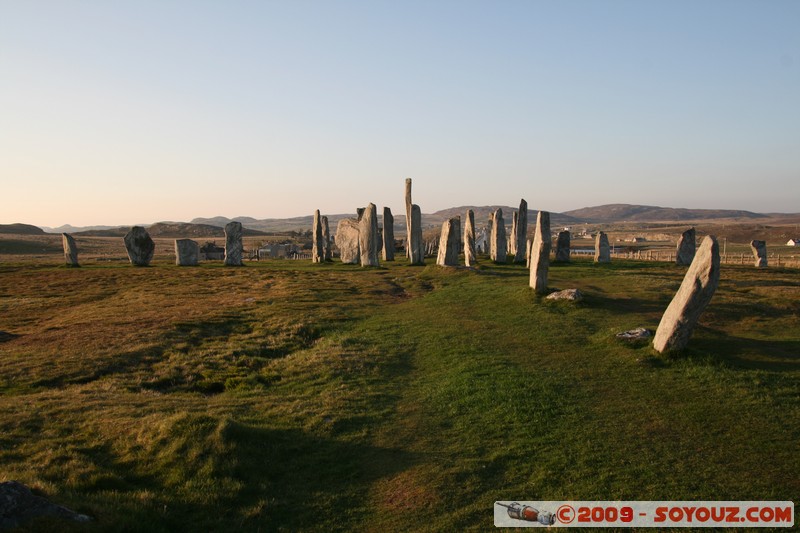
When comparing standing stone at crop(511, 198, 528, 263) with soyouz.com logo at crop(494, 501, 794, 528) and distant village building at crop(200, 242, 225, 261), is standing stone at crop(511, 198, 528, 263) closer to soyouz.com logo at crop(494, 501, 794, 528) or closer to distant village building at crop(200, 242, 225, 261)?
soyouz.com logo at crop(494, 501, 794, 528)

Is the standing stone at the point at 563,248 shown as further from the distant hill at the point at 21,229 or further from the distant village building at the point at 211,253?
the distant hill at the point at 21,229

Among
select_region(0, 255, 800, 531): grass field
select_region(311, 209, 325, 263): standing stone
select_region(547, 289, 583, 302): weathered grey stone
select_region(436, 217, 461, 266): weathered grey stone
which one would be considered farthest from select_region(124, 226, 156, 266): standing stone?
select_region(547, 289, 583, 302): weathered grey stone

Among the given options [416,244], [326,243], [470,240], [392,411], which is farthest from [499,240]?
[392,411]

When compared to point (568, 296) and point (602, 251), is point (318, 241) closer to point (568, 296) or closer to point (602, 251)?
point (602, 251)

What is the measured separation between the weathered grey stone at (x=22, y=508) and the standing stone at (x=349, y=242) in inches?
1257

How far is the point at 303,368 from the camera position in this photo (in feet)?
49.0

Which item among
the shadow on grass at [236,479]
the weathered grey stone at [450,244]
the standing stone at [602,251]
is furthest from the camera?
the standing stone at [602,251]

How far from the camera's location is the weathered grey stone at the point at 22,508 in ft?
19.9

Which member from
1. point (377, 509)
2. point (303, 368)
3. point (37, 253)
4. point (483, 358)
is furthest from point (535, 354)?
point (37, 253)

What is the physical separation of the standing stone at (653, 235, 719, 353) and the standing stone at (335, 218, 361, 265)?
26541 mm

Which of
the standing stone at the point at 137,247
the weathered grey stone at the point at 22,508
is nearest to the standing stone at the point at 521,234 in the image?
the standing stone at the point at 137,247

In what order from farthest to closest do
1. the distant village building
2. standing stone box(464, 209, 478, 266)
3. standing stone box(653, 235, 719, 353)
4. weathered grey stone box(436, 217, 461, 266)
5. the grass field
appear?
1. the distant village building
2. standing stone box(464, 209, 478, 266)
3. weathered grey stone box(436, 217, 461, 266)
4. standing stone box(653, 235, 719, 353)
5. the grass field

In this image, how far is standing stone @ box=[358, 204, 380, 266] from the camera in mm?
34938

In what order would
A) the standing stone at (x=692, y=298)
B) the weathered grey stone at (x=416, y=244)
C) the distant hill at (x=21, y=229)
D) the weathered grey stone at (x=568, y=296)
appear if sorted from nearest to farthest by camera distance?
the standing stone at (x=692, y=298)
the weathered grey stone at (x=568, y=296)
the weathered grey stone at (x=416, y=244)
the distant hill at (x=21, y=229)
